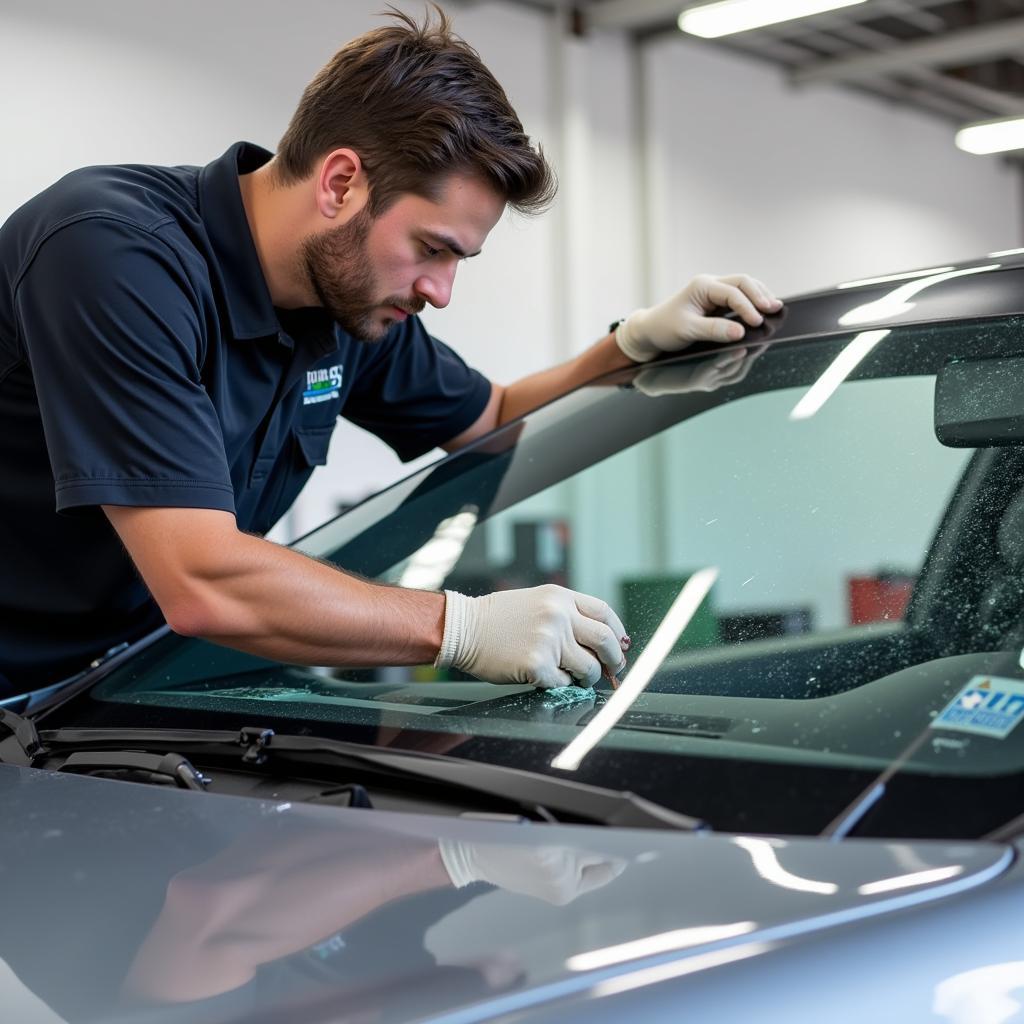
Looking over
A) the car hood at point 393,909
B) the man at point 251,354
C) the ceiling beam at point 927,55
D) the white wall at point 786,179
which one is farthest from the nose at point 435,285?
the ceiling beam at point 927,55

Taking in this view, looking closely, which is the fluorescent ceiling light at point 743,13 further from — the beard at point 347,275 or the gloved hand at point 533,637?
the gloved hand at point 533,637

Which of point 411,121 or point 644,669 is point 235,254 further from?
point 644,669

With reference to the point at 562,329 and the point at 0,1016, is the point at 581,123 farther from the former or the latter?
the point at 0,1016

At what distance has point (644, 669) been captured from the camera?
1180mm

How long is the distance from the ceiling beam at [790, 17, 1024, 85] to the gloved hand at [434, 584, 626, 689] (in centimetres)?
754

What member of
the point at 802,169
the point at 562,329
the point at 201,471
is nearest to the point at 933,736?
the point at 201,471

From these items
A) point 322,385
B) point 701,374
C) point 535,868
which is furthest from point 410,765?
point 322,385

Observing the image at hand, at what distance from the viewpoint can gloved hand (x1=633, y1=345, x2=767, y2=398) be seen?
1603 mm

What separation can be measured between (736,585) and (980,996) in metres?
0.62

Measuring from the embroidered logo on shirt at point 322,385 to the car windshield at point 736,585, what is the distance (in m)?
0.27

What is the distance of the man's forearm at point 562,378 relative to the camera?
209cm

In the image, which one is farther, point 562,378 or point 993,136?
point 993,136

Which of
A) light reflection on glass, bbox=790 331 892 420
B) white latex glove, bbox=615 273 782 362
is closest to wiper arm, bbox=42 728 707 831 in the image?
light reflection on glass, bbox=790 331 892 420

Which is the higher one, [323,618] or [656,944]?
[323,618]
